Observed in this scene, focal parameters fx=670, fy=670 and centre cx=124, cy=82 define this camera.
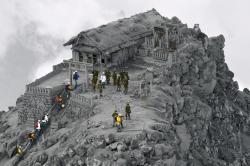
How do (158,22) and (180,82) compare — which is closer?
(180,82)

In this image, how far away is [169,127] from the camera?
6994 cm

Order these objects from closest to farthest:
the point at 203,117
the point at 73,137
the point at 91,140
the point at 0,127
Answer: the point at 91,140, the point at 73,137, the point at 203,117, the point at 0,127

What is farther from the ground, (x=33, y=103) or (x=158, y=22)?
(x=158, y=22)

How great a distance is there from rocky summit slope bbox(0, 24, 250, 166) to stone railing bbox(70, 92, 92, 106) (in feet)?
3.55

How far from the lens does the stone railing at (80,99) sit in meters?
79.6

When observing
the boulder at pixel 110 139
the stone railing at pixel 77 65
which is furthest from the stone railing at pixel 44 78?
the boulder at pixel 110 139

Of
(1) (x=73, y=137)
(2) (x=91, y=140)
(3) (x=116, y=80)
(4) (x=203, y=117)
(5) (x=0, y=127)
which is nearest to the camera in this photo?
(2) (x=91, y=140)

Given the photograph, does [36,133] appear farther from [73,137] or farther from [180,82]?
[180,82]

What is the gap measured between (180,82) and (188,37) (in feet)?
39.0

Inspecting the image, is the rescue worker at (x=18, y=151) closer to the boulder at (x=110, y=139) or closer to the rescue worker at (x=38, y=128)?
the rescue worker at (x=38, y=128)

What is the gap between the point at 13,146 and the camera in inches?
3305

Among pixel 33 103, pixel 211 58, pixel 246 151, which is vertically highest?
pixel 211 58

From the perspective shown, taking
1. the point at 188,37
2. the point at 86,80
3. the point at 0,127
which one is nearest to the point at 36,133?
the point at 86,80

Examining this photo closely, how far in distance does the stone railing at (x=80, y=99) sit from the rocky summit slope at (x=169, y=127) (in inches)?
42.6
